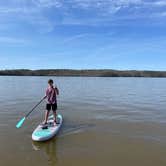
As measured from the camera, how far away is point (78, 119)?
11.3 m

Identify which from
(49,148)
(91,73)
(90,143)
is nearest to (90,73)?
(91,73)

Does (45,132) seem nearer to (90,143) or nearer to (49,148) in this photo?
(49,148)

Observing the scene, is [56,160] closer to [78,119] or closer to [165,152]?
[165,152]

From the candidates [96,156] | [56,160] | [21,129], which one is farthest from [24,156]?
[21,129]

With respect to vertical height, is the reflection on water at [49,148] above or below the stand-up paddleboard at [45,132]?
below

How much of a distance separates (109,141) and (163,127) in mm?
3341

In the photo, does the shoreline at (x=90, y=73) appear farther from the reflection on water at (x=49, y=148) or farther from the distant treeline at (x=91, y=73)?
the reflection on water at (x=49, y=148)

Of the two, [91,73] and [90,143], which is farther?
[91,73]

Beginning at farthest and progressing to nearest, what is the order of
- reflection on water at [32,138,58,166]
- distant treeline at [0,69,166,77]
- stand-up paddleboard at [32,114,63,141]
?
distant treeline at [0,69,166,77] < stand-up paddleboard at [32,114,63,141] < reflection on water at [32,138,58,166]

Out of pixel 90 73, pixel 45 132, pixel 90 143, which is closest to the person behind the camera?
pixel 90 143

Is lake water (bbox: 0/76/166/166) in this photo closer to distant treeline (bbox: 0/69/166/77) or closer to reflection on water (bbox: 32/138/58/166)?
reflection on water (bbox: 32/138/58/166)

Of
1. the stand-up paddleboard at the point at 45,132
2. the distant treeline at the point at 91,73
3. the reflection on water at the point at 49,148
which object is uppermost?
the distant treeline at the point at 91,73

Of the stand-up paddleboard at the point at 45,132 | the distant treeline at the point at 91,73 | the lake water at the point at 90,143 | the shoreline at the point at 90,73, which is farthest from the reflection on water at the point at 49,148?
the distant treeline at the point at 91,73

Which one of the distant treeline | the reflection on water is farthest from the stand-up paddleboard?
the distant treeline
